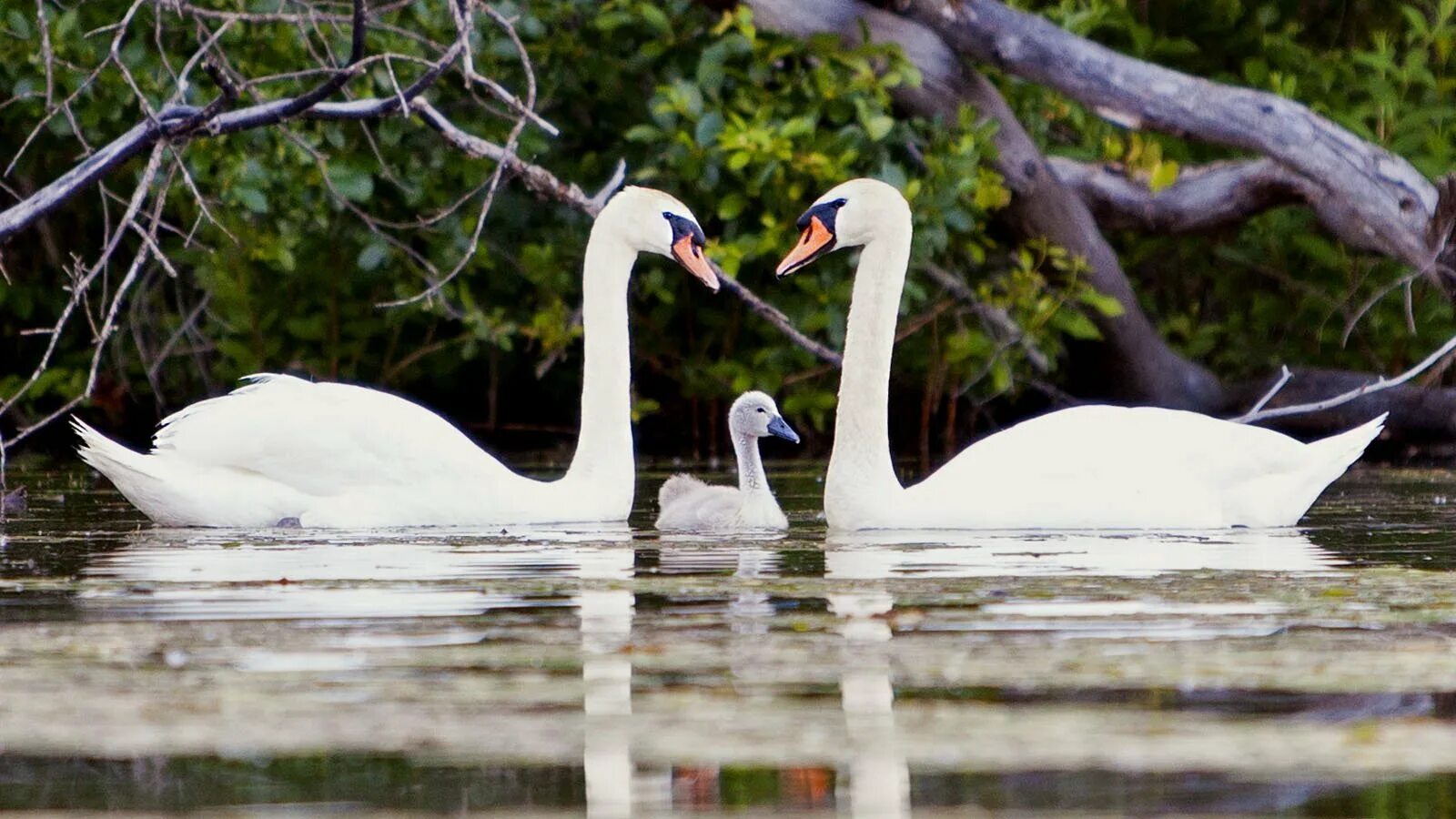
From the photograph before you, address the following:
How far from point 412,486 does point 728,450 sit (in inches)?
294

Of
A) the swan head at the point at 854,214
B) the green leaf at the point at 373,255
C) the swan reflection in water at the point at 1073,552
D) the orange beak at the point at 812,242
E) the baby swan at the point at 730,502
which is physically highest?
the green leaf at the point at 373,255

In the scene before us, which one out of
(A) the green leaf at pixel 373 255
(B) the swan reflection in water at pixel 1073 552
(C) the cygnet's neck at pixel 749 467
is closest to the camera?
(B) the swan reflection in water at pixel 1073 552

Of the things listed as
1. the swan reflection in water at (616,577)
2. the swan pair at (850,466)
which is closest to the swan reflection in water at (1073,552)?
the swan reflection in water at (616,577)

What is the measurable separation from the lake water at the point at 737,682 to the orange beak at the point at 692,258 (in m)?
1.97

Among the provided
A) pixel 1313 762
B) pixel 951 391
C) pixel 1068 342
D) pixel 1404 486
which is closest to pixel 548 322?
pixel 951 391

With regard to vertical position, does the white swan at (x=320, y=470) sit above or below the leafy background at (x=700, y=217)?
below

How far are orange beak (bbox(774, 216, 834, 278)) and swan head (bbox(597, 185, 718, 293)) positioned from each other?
1.96 ft

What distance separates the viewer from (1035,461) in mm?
7891

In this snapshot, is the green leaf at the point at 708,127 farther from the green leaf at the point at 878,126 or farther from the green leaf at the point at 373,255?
the green leaf at the point at 373,255

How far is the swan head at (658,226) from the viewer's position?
29.3ft

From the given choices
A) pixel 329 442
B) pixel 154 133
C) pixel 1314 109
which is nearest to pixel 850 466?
pixel 329 442

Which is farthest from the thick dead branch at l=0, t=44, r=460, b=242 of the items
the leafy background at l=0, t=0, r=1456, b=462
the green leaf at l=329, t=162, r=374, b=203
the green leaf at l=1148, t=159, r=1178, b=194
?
the green leaf at l=1148, t=159, r=1178, b=194

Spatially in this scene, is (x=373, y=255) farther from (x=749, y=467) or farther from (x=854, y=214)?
(x=854, y=214)

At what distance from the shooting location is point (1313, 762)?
3.59m
